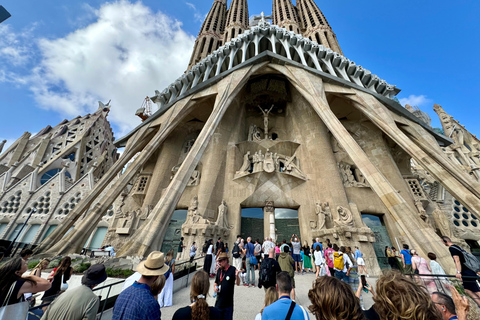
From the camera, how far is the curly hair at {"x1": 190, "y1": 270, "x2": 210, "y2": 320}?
1.48 metres

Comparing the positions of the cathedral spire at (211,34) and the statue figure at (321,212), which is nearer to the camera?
the statue figure at (321,212)

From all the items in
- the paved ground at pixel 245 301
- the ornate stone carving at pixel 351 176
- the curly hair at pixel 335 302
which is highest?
the ornate stone carving at pixel 351 176

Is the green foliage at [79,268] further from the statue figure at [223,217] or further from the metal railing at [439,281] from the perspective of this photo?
the metal railing at [439,281]

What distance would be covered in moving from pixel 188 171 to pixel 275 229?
677cm

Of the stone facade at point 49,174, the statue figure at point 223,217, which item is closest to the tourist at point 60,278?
the statue figure at point 223,217

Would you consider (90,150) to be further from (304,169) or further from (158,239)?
(304,169)

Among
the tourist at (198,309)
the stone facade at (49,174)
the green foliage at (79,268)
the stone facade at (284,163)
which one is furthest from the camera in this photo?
the stone facade at (49,174)

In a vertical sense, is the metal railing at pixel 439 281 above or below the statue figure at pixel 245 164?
below

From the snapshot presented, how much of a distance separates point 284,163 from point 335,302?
1266 cm

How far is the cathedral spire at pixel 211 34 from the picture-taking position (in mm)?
26297

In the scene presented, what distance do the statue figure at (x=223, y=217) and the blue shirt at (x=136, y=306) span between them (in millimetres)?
9461

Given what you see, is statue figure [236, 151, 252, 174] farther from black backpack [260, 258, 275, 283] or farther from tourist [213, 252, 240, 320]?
A: tourist [213, 252, 240, 320]

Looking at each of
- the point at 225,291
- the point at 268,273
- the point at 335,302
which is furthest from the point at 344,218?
the point at 335,302

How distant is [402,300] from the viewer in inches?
45.1
